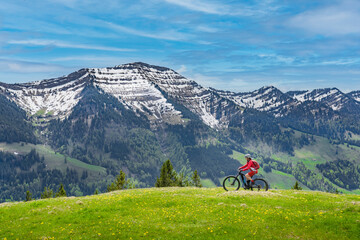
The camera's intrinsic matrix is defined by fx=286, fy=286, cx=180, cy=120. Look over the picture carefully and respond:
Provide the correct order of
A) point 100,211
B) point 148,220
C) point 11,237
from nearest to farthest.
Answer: point 11,237 → point 148,220 → point 100,211

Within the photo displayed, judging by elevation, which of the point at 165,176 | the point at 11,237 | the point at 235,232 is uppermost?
the point at 235,232

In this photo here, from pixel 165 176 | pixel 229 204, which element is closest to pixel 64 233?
pixel 229 204

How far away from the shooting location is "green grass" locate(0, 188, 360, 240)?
73.2 feet

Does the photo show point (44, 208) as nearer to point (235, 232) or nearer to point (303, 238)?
point (235, 232)

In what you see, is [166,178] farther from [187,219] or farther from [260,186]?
[187,219]

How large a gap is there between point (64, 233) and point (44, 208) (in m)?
8.50

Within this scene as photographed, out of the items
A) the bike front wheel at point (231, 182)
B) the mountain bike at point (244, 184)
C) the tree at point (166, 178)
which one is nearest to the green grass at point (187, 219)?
the mountain bike at point (244, 184)

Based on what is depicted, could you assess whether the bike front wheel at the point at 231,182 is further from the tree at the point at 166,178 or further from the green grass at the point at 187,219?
the tree at the point at 166,178

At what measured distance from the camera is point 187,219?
83.8 ft

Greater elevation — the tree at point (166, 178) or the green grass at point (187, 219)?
the green grass at point (187, 219)

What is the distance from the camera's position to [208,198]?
32.8m

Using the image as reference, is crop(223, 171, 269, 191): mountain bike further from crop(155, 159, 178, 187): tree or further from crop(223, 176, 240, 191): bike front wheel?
crop(155, 159, 178, 187): tree

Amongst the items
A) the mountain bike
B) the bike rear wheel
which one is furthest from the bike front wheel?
the bike rear wheel

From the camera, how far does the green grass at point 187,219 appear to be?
2230cm
